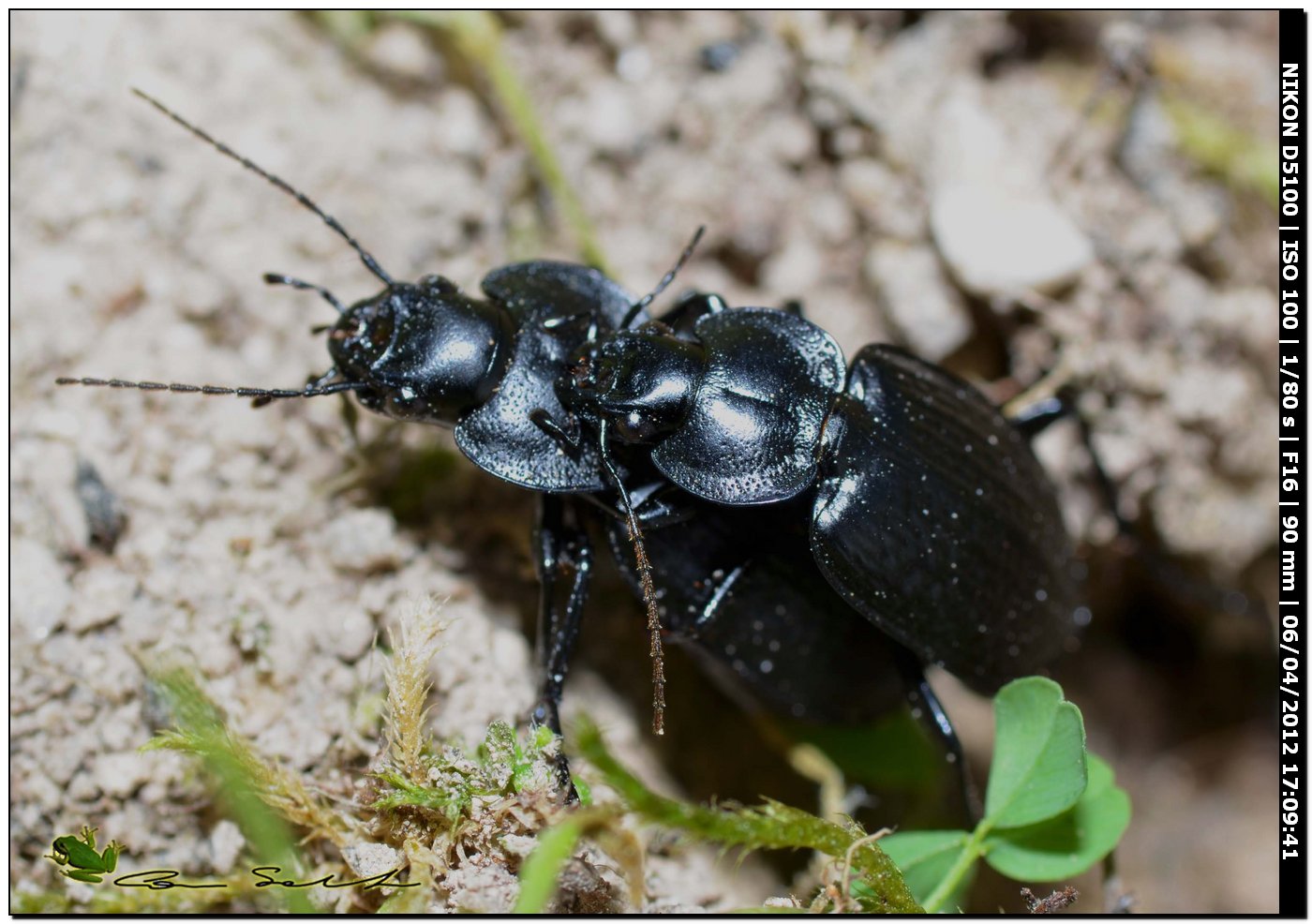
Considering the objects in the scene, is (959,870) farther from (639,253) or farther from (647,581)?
(639,253)

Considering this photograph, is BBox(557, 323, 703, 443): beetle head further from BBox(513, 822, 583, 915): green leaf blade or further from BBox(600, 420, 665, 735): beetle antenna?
BBox(513, 822, 583, 915): green leaf blade

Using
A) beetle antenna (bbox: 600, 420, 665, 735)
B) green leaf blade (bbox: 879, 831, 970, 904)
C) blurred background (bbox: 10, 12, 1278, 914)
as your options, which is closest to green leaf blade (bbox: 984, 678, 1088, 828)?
green leaf blade (bbox: 879, 831, 970, 904)

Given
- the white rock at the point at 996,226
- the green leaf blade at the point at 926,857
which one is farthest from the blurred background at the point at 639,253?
the green leaf blade at the point at 926,857

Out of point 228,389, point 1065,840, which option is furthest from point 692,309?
point 1065,840

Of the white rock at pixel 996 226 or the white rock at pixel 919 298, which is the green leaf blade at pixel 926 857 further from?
the white rock at pixel 996 226

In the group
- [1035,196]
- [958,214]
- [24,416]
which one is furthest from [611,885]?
[1035,196]
